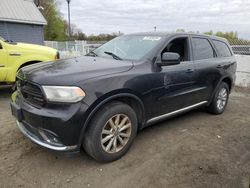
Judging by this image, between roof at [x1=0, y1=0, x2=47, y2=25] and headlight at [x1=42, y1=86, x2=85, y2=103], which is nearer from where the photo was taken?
headlight at [x1=42, y1=86, x2=85, y2=103]

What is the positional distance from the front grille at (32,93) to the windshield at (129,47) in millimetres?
1403

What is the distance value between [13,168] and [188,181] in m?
2.18

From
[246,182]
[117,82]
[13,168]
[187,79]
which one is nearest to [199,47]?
[187,79]

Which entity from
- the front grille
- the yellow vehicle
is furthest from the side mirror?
the yellow vehicle

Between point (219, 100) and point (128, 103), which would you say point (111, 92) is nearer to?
point (128, 103)

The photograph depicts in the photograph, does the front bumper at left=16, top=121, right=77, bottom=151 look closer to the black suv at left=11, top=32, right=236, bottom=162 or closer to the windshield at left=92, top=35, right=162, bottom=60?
the black suv at left=11, top=32, right=236, bottom=162

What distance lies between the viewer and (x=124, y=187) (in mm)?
2846

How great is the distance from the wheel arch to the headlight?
23cm

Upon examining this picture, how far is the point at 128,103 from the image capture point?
11.3 feet

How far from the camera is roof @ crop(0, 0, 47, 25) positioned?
671 inches

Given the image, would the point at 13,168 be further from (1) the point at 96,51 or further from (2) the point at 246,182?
(2) the point at 246,182

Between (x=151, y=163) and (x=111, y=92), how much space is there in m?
1.12

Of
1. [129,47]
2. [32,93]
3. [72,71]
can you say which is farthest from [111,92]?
[129,47]

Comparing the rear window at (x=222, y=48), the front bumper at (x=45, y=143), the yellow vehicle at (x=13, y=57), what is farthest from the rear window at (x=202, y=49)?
the yellow vehicle at (x=13, y=57)
